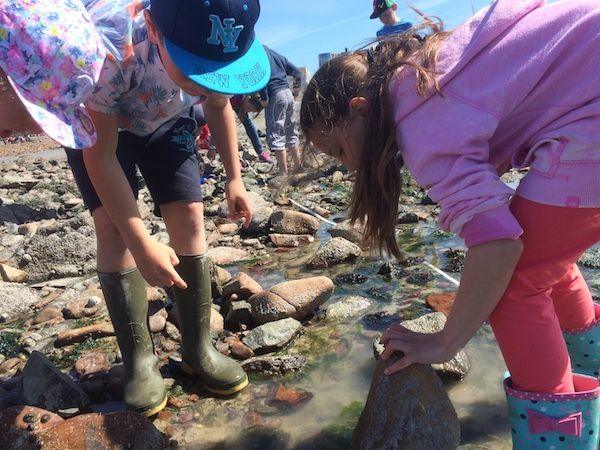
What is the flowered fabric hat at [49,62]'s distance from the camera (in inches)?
60.7

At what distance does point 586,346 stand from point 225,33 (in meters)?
1.72

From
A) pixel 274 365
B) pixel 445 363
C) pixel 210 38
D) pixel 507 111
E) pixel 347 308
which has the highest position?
pixel 210 38

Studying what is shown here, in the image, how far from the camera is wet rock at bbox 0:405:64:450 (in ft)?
6.38

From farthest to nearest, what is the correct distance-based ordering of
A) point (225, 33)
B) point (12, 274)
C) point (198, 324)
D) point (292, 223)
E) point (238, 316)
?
point (292, 223)
point (12, 274)
point (238, 316)
point (198, 324)
point (225, 33)

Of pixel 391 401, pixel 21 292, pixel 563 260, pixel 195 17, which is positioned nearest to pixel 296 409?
pixel 391 401

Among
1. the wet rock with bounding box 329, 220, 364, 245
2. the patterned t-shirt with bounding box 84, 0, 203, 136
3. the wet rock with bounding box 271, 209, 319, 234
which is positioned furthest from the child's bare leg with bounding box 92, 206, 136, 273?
the wet rock with bounding box 271, 209, 319, 234

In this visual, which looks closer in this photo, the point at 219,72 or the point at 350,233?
the point at 219,72

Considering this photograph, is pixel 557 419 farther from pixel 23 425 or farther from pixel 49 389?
pixel 49 389

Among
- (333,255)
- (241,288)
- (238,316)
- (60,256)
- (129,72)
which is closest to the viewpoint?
(129,72)

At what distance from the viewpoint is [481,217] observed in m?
1.58

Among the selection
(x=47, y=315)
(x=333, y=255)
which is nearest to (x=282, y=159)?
(x=333, y=255)

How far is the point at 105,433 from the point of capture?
1989 millimetres

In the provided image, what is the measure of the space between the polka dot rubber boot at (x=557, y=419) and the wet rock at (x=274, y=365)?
1.06 m

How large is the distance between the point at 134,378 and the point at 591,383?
5.70ft
